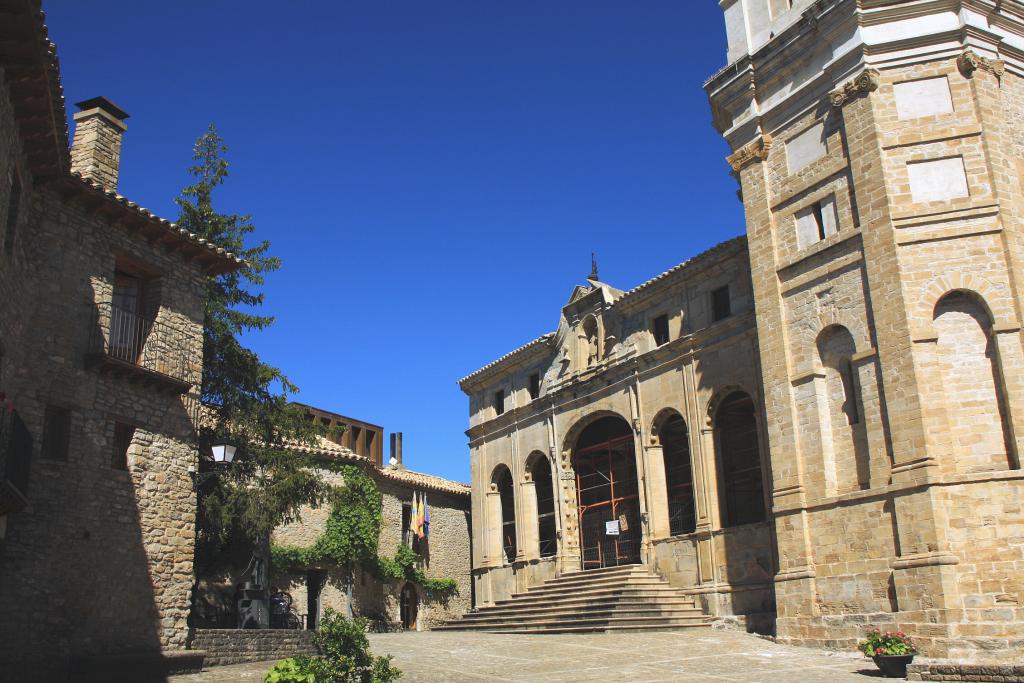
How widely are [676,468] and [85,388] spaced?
17.3 meters

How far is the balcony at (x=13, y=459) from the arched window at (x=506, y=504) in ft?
74.5

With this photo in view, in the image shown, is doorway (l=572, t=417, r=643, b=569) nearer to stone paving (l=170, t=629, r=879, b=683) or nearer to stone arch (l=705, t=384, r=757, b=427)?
stone arch (l=705, t=384, r=757, b=427)

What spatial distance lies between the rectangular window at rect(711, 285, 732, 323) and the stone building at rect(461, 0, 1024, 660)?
0.15ft

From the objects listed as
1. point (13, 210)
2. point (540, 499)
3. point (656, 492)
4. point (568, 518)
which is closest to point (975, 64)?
point (656, 492)

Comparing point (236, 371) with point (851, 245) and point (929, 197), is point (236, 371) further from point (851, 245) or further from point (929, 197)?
point (929, 197)

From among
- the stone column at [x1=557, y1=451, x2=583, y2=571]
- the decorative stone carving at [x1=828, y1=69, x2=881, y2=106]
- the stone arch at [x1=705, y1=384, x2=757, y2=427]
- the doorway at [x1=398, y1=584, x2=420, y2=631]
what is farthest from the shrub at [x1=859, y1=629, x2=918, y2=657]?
the doorway at [x1=398, y1=584, x2=420, y2=631]

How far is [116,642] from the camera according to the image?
16000 millimetres

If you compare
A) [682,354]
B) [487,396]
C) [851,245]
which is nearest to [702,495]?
[682,354]

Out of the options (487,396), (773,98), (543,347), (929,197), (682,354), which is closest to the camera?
(929,197)

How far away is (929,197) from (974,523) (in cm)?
697

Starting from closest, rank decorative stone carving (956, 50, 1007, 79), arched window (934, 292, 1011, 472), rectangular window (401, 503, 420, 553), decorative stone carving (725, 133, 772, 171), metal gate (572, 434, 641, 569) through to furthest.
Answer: arched window (934, 292, 1011, 472) < decorative stone carving (956, 50, 1007, 79) < decorative stone carving (725, 133, 772, 171) < metal gate (572, 434, 641, 569) < rectangular window (401, 503, 420, 553)

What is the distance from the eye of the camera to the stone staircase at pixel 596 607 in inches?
958

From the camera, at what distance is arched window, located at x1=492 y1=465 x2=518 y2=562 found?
35438mm

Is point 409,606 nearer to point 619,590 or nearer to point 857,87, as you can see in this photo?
point 619,590
